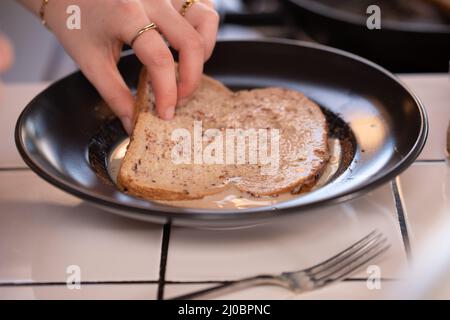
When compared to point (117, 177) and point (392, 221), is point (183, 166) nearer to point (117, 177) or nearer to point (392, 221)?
point (117, 177)

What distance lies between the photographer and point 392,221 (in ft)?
2.81

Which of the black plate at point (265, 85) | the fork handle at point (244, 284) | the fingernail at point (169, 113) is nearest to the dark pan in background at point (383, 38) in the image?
the black plate at point (265, 85)

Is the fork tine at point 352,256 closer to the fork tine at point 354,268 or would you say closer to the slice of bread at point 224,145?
the fork tine at point 354,268

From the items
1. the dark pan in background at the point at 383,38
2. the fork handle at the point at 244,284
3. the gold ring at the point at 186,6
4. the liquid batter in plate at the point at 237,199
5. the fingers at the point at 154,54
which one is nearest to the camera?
the fork handle at the point at 244,284

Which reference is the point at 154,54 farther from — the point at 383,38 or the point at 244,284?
the point at 383,38

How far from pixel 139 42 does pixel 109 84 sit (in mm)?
99

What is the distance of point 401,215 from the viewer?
2.86ft

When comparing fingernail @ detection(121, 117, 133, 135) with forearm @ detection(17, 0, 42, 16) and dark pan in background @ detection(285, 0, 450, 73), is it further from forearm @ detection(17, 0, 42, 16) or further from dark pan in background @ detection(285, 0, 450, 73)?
dark pan in background @ detection(285, 0, 450, 73)

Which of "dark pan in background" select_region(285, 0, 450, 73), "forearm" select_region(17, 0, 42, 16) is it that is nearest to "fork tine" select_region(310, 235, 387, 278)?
"forearm" select_region(17, 0, 42, 16)

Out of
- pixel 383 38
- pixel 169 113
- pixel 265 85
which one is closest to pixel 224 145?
pixel 169 113

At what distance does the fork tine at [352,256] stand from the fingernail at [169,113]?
15.1 inches

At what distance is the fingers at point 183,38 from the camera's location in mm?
980

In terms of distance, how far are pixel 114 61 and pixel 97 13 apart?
0.26 feet

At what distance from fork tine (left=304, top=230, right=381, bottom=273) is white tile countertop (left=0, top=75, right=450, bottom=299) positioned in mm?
12
